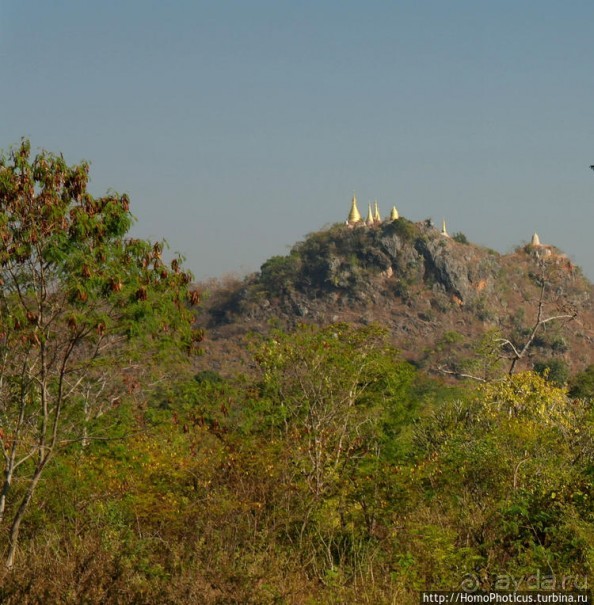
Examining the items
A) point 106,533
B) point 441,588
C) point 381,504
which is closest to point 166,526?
point 106,533

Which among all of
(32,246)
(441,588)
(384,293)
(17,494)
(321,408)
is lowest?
(441,588)

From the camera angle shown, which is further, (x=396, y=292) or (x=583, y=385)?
(x=396, y=292)

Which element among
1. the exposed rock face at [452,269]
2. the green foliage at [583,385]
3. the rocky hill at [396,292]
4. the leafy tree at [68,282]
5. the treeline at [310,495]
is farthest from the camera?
the exposed rock face at [452,269]

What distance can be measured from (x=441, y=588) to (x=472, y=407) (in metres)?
11.6

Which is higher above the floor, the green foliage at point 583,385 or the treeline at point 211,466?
the green foliage at point 583,385

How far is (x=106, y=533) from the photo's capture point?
37.0ft

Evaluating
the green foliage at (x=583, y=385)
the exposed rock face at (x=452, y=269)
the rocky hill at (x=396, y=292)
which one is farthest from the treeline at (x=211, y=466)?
the exposed rock face at (x=452, y=269)

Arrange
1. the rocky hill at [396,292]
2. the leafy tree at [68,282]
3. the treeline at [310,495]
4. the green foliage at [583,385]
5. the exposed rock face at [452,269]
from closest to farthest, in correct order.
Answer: the treeline at [310,495]
the leafy tree at [68,282]
the green foliage at [583,385]
the rocky hill at [396,292]
the exposed rock face at [452,269]

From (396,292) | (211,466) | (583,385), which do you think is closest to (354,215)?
(396,292)

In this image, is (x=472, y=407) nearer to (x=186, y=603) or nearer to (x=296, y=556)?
(x=296, y=556)

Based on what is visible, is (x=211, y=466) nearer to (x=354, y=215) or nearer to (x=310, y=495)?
(x=310, y=495)

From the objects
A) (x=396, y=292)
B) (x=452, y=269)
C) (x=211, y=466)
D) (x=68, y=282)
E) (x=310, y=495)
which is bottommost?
(x=310, y=495)

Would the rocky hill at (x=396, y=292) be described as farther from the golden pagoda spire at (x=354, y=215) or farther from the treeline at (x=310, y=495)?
the treeline at (x=310, y=495)

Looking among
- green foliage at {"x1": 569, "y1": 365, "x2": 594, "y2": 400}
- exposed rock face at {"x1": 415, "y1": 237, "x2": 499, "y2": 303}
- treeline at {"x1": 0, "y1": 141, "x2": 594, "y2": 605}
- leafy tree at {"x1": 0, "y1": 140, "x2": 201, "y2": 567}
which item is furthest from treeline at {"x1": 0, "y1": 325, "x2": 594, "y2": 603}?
exposed rock face at {"x1": 415, "y1": 237, "x2": 499, "y2": 303}
